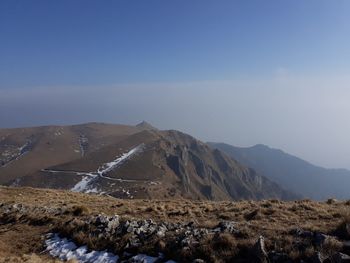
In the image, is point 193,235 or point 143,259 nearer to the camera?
point 143,259

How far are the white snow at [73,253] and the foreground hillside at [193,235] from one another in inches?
2.7

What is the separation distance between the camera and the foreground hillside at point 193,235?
49.0 ft

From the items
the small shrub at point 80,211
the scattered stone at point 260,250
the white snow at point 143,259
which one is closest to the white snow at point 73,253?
the white snow at point 143,259

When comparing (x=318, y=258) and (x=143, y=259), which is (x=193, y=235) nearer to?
(x=143, y=259)

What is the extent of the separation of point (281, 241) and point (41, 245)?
13.0m

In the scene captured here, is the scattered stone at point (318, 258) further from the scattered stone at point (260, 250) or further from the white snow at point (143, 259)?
the white snow at point (143, 259)

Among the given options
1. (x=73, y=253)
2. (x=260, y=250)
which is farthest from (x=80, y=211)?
(x=260, y=250)

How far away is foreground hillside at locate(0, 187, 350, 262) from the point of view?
588 inches

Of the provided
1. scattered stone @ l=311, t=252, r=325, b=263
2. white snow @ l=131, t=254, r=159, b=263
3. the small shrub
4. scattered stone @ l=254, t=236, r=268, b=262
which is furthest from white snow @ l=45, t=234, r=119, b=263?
scattered stone @ l=311, t=252, r=325, b=263

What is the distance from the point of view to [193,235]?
17.7m

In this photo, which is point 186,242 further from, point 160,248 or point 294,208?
point 294,208

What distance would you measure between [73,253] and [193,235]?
234 inches

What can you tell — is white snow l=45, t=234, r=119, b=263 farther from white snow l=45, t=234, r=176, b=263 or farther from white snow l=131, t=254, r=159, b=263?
white snow l=131, t=254, r=159, b=263

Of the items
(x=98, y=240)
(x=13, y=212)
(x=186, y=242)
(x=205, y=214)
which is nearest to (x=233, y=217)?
(x=205, y=214)
